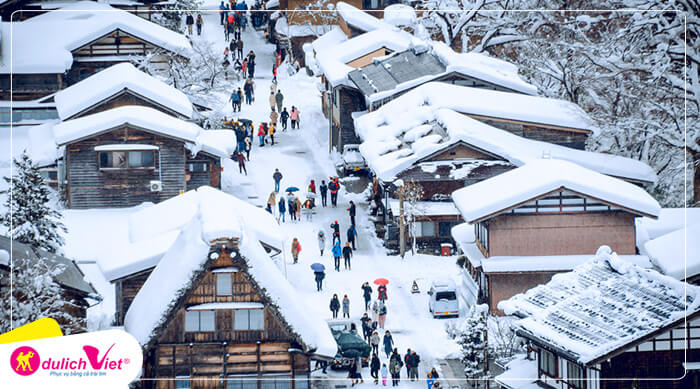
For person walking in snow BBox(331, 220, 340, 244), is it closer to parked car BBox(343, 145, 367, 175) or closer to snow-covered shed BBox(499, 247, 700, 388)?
parked car BBox(343, 145, 367, 175)

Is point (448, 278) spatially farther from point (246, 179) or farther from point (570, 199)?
point (246, 179)

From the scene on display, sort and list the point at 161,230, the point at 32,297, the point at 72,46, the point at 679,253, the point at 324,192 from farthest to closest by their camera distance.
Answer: the point at 72,46, the point at 324,192, the point at 161,230, the point at 679,253, the point at 32,297

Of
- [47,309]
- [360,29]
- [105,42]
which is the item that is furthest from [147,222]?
[360,29]

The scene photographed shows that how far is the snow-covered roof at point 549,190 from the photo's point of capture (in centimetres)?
3716

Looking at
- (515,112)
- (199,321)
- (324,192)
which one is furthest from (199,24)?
(199,321)

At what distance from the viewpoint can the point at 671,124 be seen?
36.7m

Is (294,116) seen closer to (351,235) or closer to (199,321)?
(351,235)

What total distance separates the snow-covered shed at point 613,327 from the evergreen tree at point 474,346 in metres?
2.53

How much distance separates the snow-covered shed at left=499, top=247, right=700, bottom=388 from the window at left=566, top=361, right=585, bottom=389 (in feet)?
0.08

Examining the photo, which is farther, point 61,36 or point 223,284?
point 61,36

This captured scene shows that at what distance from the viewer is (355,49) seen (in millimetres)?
58969

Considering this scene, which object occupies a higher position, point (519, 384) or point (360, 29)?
point (360, 29)

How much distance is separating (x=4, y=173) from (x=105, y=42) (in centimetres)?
1042

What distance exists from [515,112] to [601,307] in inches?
804
